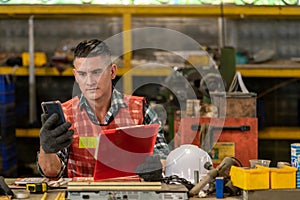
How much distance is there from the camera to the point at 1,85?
5.02 metres

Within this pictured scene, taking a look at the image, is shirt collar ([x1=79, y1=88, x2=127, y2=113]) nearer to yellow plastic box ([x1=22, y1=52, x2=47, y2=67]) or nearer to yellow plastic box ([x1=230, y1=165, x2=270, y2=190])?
yellow plastic box ([x1=230, y1=165, x2=270, y2=190])

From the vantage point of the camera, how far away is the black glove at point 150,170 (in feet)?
8.07

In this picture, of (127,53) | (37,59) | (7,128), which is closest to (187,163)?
(127,53)

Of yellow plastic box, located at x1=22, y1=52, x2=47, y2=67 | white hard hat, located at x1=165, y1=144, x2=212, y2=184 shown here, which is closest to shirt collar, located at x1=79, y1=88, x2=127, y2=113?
white hard hat, located at x1=165, y1=144, x2=212, y2=184

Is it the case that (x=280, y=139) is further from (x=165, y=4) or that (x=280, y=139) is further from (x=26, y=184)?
(x=26, y=184)

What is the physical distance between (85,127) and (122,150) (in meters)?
0.63

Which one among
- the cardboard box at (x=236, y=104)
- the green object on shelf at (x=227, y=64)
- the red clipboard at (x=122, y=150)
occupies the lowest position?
the red clipboard at (x=122, y=150)

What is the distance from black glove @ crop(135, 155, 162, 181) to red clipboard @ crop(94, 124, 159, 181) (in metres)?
0.03

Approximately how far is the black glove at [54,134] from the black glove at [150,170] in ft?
1.00

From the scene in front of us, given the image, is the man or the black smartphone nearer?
the black smartphone

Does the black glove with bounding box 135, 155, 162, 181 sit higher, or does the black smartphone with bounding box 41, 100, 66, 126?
the black smartphone with bounding box 41, 100, 66, 126

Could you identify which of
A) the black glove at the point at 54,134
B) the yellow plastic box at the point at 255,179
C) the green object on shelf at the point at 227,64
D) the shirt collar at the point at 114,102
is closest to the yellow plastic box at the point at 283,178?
the yellow plastic box at the point at 255,179

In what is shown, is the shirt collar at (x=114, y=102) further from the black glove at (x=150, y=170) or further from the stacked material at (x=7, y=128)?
the stacked material at (x=7, y=128)

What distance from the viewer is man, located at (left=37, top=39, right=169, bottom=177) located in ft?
9.47
